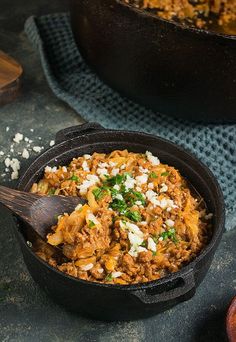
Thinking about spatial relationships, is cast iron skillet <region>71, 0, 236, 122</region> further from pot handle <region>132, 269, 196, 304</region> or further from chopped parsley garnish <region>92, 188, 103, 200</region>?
pot handle <region>132, 269, 196, 304</region>

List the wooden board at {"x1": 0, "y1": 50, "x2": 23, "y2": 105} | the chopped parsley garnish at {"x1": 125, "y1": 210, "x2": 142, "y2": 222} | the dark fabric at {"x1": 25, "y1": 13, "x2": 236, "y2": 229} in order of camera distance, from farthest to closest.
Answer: the wooden board at {"x1": 0, "y1": 50, "x2": 23, "y2": 105}, the dark fabric at {"x1": 25, "y1": 13, "x2": 236, "y2": 229}, the chopped parsley garnish at {"x1": 125, "y1": 210, "x2": 142, "y2": 222}

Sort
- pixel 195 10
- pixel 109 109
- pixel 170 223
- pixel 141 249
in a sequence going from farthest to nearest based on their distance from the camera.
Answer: pixel 109 109, pixel 195 10, pixel 170 223, pixel 141 249

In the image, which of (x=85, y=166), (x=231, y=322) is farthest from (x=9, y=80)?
(x=231, y=322)

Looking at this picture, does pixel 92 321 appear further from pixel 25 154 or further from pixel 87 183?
pixel 25 154

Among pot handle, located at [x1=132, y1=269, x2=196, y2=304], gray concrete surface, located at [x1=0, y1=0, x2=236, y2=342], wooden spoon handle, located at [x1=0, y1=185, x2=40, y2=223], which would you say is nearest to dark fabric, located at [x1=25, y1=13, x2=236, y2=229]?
gray concrete surface, located at [x1=0, y1=0, x2=236, y2=342]

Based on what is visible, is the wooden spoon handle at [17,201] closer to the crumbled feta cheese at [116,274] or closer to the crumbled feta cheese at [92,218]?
the crumbled feta cheese at [92,218]

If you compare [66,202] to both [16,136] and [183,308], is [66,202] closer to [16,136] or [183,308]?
[183,308]

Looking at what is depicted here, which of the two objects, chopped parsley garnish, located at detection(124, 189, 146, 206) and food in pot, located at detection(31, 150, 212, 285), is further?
chopped parsley garnish, located at detection(124, 189, 146, 206)
